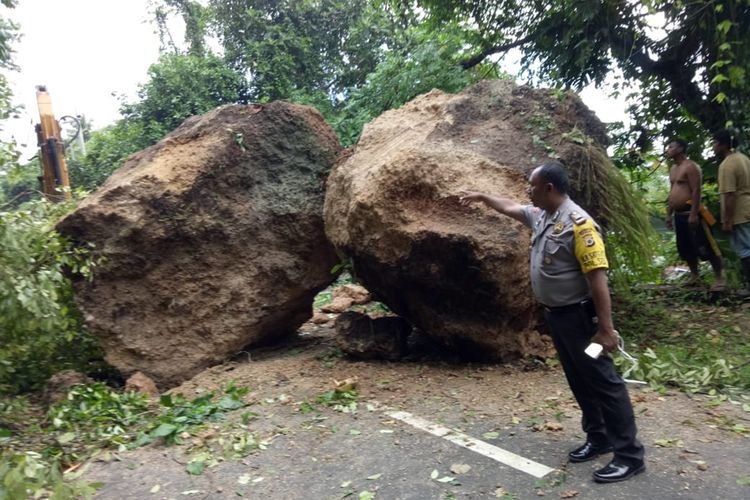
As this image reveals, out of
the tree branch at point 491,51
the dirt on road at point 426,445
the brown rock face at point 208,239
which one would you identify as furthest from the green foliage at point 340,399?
the tree branch at point 491,51

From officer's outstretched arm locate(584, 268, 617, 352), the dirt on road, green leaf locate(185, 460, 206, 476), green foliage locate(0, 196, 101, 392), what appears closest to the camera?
officer's outstretched arm locate(584, 268, 617, 352)

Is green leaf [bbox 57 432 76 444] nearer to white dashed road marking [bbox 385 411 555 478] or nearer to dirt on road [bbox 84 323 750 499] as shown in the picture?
dirt on road [bbox 84 323 750 499]

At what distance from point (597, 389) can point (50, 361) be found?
17.0ft

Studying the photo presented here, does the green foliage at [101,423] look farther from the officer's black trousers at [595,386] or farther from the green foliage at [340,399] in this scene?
the officer's black trousers at [595,386]

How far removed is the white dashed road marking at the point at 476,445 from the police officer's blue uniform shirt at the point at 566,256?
919 millimetres

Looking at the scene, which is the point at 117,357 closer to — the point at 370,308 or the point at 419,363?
the point at 419,363

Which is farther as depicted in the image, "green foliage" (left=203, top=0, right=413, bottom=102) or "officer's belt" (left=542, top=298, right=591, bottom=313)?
"green foliage" (left=203, top=0, right=413, bottom=102)

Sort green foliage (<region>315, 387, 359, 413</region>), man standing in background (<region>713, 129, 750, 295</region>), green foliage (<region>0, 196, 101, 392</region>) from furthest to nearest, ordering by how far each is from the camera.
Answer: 1. man standing in background (<region>713, 129, 750, 295</region>)
2. green foliage (<region>315, 387, 359, 413</region>)
3. green foliage (<region>0, 196, 101, 392</region>)

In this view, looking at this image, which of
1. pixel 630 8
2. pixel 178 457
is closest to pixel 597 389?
pixel 178 457

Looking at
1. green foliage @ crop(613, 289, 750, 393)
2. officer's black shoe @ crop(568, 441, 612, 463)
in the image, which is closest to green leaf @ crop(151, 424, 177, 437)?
officer's black shoe @ crop(568, 441, 612, 463)

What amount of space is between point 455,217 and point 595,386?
1982 mm

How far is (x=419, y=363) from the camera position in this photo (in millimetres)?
5566

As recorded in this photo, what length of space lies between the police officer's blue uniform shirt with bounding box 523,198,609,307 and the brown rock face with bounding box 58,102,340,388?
3164 millimetres

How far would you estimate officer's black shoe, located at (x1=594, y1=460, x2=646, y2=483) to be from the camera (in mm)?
3301
